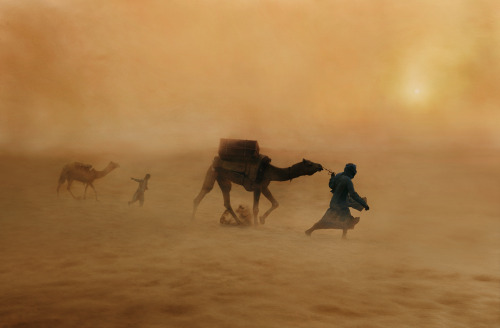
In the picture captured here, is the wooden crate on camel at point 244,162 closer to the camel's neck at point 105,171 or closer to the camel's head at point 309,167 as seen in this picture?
the camel's head at point 309,167

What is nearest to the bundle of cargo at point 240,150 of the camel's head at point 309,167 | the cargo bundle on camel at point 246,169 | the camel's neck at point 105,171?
the cargo bundle on camel at point 246,169

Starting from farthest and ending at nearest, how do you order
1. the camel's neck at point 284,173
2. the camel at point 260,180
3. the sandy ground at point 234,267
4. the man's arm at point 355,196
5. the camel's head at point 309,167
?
the camel at point 260,180 < the camel's neck at point 284,173 < the camel's head at point 309,167 < the man's arm at point 355,196 < the sandy ground at point 234,267

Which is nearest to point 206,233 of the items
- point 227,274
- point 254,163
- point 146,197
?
point 254,163

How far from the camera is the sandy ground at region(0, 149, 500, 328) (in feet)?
15.2

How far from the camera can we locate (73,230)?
9711mm

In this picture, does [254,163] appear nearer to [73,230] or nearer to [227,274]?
[73,230]

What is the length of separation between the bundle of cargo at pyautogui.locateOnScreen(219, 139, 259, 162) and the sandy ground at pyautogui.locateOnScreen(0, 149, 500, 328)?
177 cm

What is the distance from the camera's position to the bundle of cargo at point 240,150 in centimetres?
1139

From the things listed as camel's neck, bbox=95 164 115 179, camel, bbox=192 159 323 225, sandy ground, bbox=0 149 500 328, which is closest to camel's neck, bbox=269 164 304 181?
camel, bbox=192 159 323 225

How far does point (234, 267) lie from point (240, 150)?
5058 millimetres

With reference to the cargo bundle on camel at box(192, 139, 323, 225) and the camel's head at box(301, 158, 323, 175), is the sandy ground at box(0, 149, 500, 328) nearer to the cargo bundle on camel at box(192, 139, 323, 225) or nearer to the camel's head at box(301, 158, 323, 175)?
the cargo bundle on camel at box(192, 139, 323, 225)

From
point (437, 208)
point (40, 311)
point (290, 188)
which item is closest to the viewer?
point (40, 311)

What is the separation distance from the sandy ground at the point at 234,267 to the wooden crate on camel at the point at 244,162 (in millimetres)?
1325

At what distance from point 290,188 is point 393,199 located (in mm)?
4311
